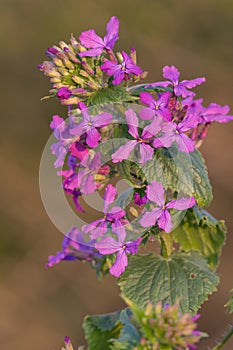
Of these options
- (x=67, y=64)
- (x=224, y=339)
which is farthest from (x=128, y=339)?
(x=67, y=64)

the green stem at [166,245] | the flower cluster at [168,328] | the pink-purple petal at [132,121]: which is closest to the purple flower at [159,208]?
the pink-purple petal at [132,121]

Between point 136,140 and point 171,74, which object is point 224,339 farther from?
point 171,74

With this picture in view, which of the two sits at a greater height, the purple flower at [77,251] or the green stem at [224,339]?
the purple flower at [77,251]

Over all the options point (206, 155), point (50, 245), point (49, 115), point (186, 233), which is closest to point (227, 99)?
point (206, 155)

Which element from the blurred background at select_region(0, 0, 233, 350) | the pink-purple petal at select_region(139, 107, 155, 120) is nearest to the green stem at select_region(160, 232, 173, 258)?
the pink-purple petal at select_region(139, 107, 155, 120)

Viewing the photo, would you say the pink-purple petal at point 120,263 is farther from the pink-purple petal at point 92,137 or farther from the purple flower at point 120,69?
the purple flower at point 120,69

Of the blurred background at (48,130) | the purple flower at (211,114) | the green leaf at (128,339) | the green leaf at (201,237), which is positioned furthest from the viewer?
the blurred background at (48,130)

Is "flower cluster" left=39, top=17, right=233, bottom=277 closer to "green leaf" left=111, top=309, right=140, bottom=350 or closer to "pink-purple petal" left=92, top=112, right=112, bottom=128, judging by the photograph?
"pink-purple petal" left=92, top=112, right=112, bottom=128

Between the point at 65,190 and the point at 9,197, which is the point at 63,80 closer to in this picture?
the point at 65,190
